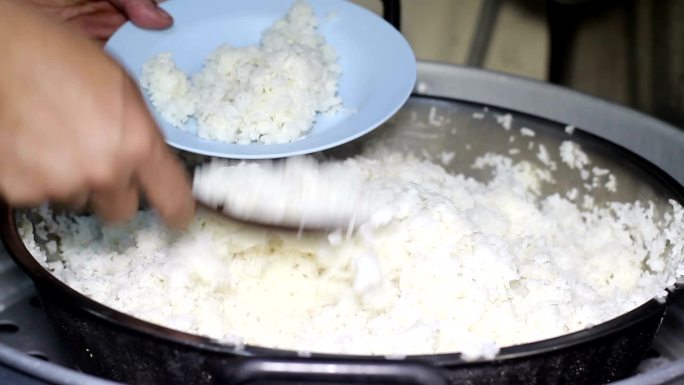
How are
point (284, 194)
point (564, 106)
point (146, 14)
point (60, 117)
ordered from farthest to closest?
point (564, 106) → point (146, 14) → point (284, 194) → point (60, 117)

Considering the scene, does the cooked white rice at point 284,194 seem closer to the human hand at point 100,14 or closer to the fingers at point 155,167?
the fingers at point 155,167

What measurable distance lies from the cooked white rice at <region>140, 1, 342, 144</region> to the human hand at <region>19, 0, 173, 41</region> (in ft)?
0.20

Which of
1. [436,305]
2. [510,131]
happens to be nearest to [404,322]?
[436,305]

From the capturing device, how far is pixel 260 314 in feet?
2.57

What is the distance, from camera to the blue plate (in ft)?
2.72

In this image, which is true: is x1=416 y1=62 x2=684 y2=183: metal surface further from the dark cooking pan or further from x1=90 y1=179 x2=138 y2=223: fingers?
x1=90 y1=179 x2=138 y2=223: fingers

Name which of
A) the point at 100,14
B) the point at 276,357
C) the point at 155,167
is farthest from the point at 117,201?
the point at 100,14

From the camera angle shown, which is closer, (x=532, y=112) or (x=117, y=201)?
(x=117, y=201)

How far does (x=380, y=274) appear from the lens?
772 millimetres

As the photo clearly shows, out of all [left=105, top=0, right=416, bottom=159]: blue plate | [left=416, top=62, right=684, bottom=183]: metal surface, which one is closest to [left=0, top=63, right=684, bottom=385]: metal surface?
[left=416, top=62, right=684, bottom=183]: metal surface

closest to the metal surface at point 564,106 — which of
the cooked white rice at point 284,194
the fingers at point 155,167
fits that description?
the cooked white rice at point 284,194

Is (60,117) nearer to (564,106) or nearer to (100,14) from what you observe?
(100,14)

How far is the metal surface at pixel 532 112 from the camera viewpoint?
33.1 inches

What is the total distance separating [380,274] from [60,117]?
33cm
